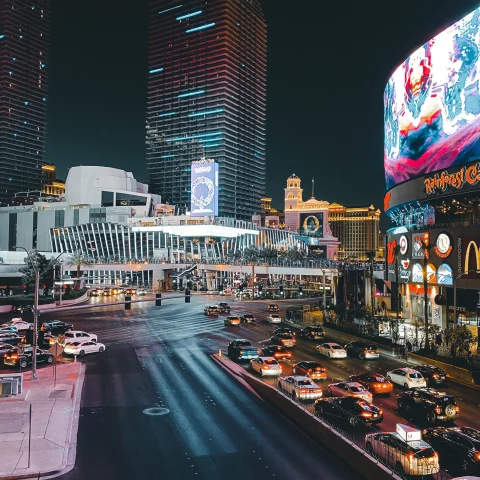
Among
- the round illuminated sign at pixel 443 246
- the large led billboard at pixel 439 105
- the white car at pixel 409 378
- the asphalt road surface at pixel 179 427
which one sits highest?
the large led billboard at pixel 439 105

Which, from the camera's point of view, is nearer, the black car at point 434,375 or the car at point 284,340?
the black car at point 434,375

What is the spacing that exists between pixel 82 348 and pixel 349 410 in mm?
22923

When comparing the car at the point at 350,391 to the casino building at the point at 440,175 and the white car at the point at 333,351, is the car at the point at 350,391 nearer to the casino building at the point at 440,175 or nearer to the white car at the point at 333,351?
the white car at the point at 333,351

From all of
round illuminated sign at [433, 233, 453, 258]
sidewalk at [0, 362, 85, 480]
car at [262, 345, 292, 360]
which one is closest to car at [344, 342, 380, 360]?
car at [262, 345, 292, 360]

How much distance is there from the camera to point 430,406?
22.9 m

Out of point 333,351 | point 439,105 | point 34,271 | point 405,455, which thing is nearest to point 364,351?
point 333,351

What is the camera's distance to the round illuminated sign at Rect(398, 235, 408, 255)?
51.7 meters

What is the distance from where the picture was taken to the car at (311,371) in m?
30.3

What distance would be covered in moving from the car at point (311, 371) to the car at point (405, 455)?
12.5 meters

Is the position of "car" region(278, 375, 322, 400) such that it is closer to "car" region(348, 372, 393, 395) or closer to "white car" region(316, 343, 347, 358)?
"car" region(348, 372, 393, 395)

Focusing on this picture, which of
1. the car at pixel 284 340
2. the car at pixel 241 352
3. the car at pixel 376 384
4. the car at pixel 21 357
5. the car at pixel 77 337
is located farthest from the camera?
the car at pixel 284 340

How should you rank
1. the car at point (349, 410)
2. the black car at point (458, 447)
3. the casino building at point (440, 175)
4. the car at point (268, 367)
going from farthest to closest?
1. the casino building at point (440, 175)
2. the car at point (268, 367)
3. the car at point (349, 410)
4. the black car at point (458, 447)

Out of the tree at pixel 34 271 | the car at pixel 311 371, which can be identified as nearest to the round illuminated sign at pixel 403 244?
the car at pixel 311 371

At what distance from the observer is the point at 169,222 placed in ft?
433
